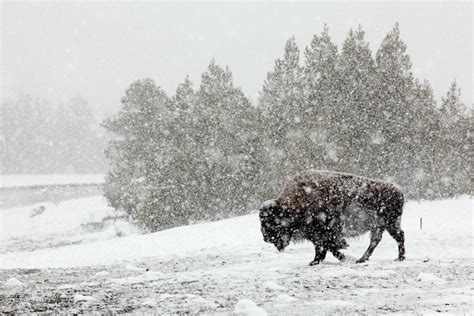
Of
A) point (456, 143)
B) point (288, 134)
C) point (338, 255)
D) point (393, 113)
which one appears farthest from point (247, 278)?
point (456, 143)

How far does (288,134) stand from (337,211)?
63.8 feet

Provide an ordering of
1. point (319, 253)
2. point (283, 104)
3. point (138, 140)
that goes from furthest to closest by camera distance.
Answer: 1. point (138, 140)
2. point (283, 104)
3. point (319, 253)

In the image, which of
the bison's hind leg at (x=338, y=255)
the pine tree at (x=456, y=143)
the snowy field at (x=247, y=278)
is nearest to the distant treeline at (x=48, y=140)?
the pine tree at (x=456, y=143)

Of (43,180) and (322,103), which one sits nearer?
(322,103)

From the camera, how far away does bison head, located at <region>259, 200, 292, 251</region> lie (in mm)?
10102

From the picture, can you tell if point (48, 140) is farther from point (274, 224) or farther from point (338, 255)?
point (338, 255)

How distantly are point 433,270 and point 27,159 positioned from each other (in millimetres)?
85216

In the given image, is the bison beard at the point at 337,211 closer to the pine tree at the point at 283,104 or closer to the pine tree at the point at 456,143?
the pine tree at the point at 283,104

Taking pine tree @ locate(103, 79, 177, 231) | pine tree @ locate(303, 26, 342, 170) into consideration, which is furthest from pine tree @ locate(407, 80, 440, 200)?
pine tree @ locate(103, 79, 177, 231)

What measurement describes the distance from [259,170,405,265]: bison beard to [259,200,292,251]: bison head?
2 cm

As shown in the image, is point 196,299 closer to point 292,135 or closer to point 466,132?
point 292,135

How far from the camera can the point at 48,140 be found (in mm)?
88062

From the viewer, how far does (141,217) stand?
88.9 feet

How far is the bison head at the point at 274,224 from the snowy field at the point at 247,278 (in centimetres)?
57
